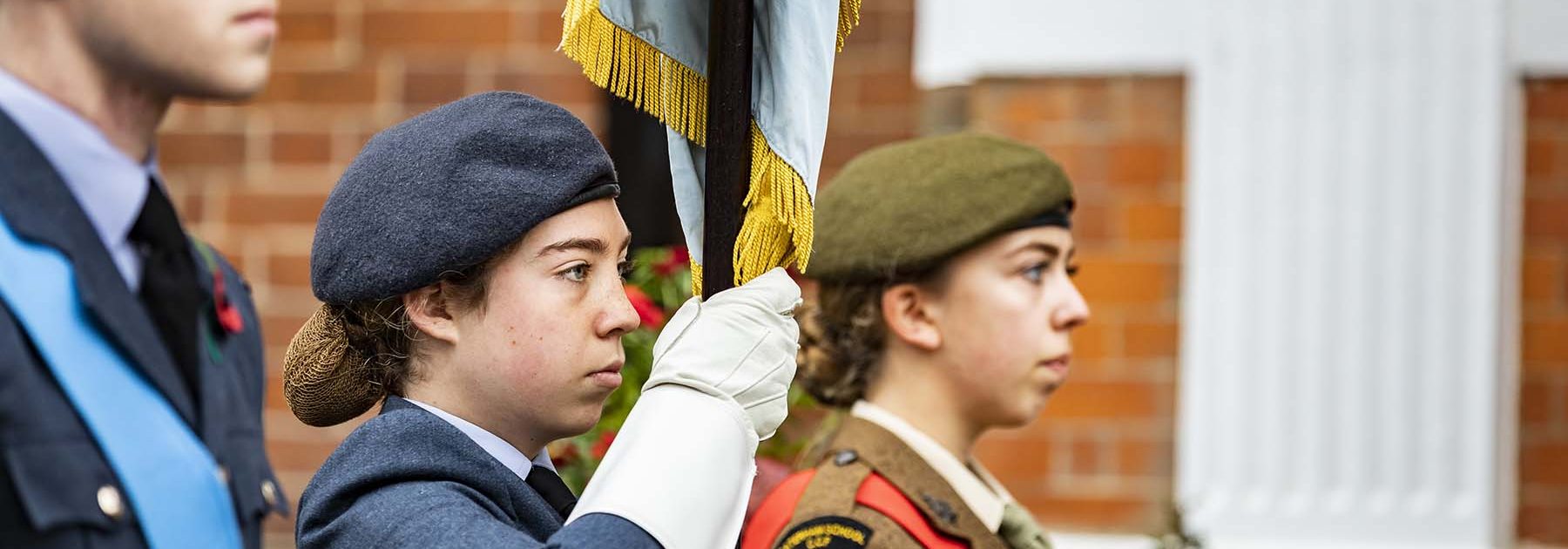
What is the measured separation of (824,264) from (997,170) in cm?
31

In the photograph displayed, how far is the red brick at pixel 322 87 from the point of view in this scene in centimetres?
504

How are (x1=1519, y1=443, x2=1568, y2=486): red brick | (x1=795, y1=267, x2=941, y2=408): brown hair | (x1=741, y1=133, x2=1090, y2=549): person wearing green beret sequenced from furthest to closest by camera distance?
(x1=1519, y1=443, x2=1568, y2=486): red brick < (x1=795, y1=267, x2=941, y2=408): brown hair < (x1=741, y1=133, x2=1090, y2=549): person wearing green beret

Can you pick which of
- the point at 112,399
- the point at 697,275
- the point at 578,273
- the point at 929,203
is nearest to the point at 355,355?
the point at 578,273

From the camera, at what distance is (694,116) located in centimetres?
204

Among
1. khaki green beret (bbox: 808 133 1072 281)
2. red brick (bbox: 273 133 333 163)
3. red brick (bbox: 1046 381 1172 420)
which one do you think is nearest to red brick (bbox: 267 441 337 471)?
red brick (bbox: 273 133 333 163)

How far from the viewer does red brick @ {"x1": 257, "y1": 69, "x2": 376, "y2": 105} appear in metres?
5.04

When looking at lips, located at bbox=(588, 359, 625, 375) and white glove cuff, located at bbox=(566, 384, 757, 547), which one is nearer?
white glove cuff, located at bbox=(566, 384, 757, 547)

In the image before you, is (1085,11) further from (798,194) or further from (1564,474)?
(798,194)

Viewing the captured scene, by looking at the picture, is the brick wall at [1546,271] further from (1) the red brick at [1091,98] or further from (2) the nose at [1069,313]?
(2) the nose at [1069,313]

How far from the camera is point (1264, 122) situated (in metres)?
4.27

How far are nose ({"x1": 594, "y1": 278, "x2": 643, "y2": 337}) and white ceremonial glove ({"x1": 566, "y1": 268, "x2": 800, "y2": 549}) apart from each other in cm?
6

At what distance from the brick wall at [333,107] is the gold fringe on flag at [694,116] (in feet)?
9.42

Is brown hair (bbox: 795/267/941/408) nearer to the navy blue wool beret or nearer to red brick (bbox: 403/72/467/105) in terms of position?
the navy blue wool beret

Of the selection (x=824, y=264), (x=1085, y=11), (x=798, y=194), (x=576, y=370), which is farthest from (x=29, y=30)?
(x=1085, y=11)
